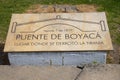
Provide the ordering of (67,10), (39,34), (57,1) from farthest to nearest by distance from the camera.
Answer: (57,1) → (67,10) → (39,34)

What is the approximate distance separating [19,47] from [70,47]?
64cm

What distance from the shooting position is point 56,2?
6.29 m

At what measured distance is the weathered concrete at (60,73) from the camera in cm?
368

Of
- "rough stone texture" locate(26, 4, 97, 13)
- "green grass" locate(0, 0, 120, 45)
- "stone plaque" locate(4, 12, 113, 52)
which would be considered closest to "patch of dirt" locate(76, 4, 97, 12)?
"rough stone texture" locate(26, 4, 97, 13)

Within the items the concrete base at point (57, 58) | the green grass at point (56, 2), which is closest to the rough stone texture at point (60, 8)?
the green grass at point (56, 2)

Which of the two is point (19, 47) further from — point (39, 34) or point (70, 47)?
point (70, 47)

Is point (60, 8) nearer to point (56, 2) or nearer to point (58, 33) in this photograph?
point (56, 2)

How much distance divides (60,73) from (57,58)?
0.22 meters

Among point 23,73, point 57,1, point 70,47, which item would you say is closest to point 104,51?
point 70,47

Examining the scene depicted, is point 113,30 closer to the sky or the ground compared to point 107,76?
closer to the sky

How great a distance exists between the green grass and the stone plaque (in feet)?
3.20

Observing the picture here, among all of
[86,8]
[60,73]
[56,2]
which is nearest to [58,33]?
[60,73]

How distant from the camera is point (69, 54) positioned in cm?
385

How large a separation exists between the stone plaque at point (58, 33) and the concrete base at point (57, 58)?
0.27ft
